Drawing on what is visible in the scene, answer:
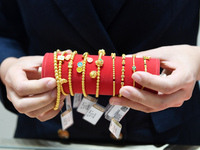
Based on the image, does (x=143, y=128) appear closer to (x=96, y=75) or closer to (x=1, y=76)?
(x=96, y=75)

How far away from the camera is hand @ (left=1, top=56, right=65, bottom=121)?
0.34m

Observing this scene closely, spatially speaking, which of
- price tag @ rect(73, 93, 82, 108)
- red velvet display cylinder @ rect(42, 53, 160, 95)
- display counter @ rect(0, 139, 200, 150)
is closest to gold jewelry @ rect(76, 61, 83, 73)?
red velvet display cylinder @ rect(42, 53, 160, 95)

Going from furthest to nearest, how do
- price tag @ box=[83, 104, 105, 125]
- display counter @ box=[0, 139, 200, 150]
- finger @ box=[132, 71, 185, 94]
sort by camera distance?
display counter @ box=[0, 139, 200, 150]
price tag @ box=[83, 104, 105, 125]
finger @ box=[132, 71, 185, 94]

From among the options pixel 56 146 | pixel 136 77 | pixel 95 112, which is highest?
pixel 136 77

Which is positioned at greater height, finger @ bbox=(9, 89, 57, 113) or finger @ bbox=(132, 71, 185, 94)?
finger @ bbox=(132, 71, 185, 94)

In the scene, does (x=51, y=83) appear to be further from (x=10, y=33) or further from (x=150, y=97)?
(x=10, y=33)

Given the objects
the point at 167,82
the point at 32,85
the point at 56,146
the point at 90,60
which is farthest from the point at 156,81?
the point at 56,146

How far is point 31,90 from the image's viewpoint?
34 cm

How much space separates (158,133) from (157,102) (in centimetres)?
24

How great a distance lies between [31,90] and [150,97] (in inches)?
9.0

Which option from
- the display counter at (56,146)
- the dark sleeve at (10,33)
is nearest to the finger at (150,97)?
the display counter at (56,146)

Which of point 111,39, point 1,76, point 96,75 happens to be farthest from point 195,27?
point 1,76

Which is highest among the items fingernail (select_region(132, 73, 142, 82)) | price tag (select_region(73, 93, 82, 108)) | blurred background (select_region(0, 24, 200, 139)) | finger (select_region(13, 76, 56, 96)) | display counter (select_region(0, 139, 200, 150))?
fingernail (select_region(132, 73, 142, 82))

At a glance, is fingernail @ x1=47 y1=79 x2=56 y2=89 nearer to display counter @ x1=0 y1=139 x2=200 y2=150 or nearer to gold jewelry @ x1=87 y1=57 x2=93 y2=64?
gold jewelry @ x1=87 y1=57 x2=93 y2=64
